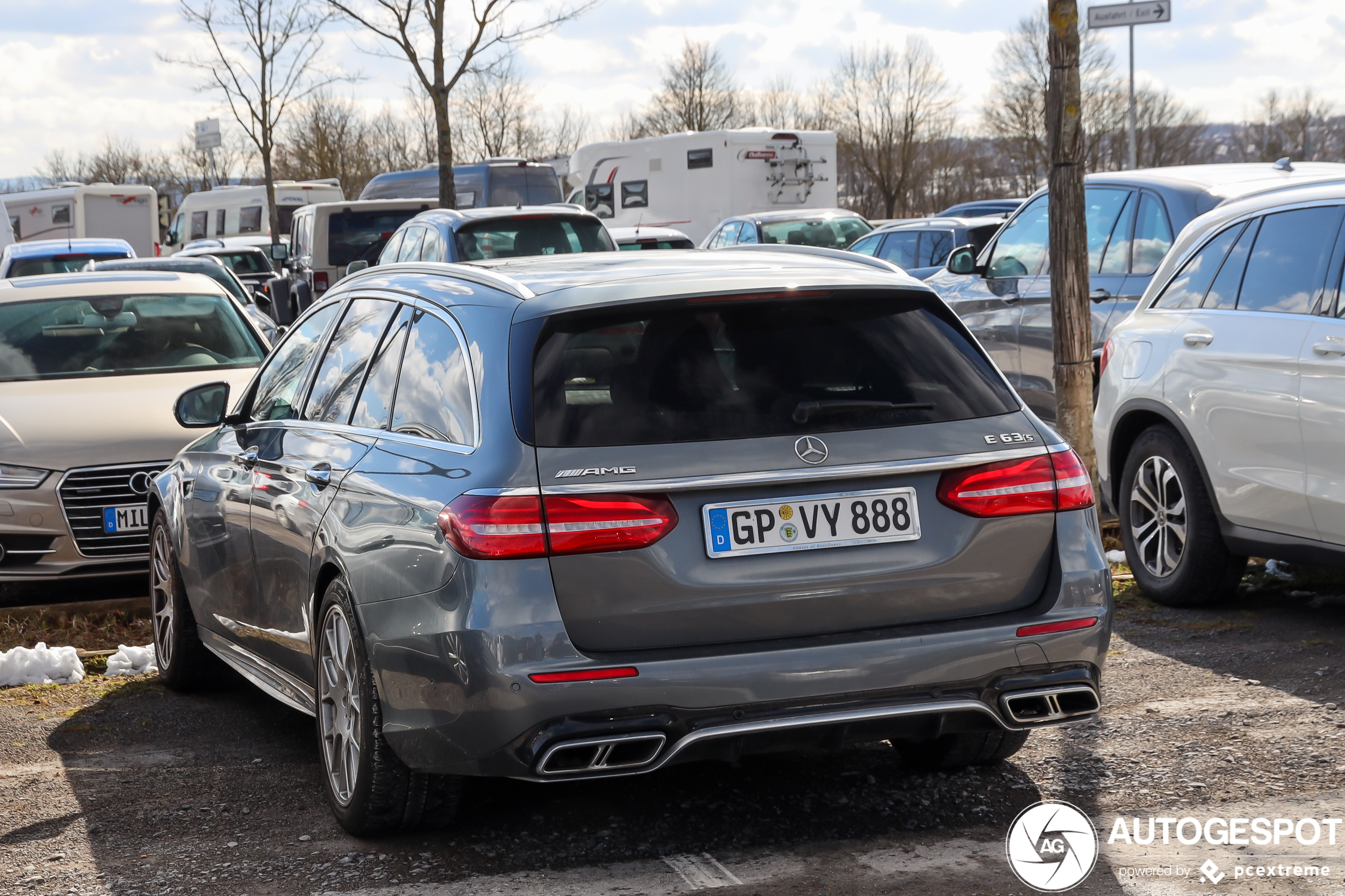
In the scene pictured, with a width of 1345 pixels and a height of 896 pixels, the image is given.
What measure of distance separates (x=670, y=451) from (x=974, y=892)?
1.26m

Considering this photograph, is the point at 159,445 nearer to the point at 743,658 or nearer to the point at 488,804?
the point at 488,804

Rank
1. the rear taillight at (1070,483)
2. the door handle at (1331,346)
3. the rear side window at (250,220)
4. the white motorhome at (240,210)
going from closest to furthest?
the rear taillight at (1070,483)
the door handle at (1331,346)
the white motorhome at (240,210)
the rear side window at (250,220)

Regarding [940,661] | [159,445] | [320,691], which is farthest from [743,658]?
[159,445]

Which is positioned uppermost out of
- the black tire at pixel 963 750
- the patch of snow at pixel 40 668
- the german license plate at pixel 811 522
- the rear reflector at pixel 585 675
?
the german license plate at pixel 811 522

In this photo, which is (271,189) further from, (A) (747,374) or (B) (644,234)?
(A) (747,374)

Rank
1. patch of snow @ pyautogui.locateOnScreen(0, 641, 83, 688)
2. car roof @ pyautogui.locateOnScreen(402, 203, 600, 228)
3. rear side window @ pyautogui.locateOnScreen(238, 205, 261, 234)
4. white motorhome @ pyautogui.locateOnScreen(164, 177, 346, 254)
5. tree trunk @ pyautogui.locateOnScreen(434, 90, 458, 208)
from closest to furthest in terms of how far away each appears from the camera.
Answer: patch of snow @ pyautogui.locateOnScreen(0, 641, 83, 688) < car roof @ pyautogui.locateOnScreen(402, 203, 600, 228) < tree trunk @ pyautogui.locateOnScreen(434, 90, 458, 208) < white motorhome @ pyautogui.locateOnScreen(164, 177, 346, 254) < rear side window @ pyautogui.locateOnScreen(238, 205, 261, 234)

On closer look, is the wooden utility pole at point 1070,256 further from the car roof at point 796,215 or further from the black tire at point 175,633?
the car roof at point 796,215

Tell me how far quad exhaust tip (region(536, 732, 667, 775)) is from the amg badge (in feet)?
2.00

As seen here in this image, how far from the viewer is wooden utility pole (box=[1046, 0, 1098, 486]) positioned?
797 centimetres

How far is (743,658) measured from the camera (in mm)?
3723

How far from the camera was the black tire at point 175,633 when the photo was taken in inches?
247

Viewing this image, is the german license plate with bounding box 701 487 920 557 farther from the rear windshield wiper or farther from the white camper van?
the white camper van

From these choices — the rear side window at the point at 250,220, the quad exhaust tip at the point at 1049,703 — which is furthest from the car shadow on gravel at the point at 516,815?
the rear side window at the point at 250,220

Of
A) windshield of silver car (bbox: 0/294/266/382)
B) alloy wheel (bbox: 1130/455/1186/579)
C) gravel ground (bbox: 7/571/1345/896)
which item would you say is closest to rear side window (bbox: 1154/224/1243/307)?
alloy wheel (bbox: 1130/455/1186/579)
